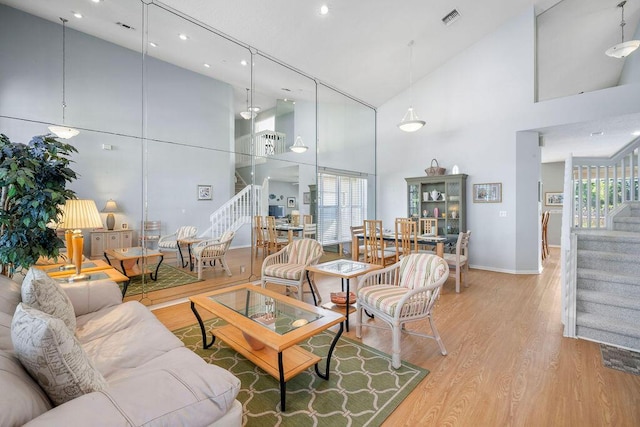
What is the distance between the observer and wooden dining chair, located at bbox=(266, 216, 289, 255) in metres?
4.82

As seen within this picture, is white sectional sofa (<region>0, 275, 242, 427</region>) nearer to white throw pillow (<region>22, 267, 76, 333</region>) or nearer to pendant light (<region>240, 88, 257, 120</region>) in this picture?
white throw pillow (<region>22, 267, 76, 333</region>)

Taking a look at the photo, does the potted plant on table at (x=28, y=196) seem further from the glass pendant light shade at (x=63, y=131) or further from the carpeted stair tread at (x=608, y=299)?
the carpeted stair tread at (x=608, y=299)

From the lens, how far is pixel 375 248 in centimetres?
482

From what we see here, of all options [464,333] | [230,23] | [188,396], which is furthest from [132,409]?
[230,23]

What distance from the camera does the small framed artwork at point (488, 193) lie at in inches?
220

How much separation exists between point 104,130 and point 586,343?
231 inches

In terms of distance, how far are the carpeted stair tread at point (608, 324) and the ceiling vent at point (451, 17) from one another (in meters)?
4.84

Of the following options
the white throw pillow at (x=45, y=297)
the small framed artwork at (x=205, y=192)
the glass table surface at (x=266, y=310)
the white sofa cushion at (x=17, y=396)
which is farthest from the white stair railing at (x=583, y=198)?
the small framed artwork at (x=205, y=192)

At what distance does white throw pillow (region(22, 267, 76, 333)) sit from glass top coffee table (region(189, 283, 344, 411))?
34.3 inches

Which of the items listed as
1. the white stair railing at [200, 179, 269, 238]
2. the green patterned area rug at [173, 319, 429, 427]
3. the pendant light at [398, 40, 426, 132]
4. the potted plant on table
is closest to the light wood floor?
the green patterned area rug at [173, 319, 429, 427]

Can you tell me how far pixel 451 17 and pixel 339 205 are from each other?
416 centimetres

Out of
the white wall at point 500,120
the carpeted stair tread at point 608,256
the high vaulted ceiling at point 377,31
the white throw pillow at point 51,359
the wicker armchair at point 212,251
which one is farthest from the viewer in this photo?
the white wall at point 500,120

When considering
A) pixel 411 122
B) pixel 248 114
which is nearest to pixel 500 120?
pixel 411 122

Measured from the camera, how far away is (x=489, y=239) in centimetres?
574
